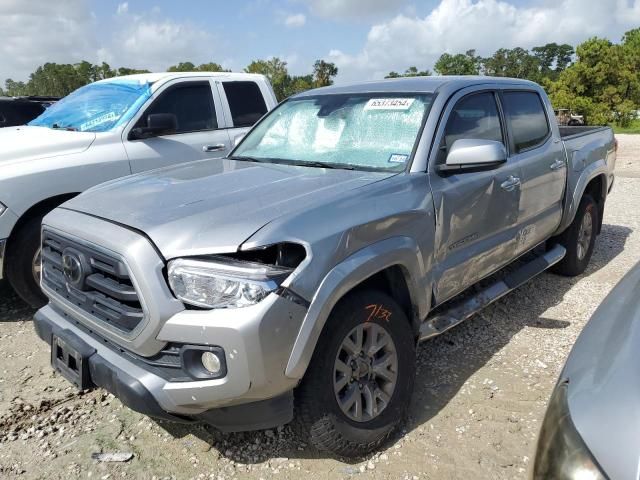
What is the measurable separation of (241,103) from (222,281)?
14.1 feet

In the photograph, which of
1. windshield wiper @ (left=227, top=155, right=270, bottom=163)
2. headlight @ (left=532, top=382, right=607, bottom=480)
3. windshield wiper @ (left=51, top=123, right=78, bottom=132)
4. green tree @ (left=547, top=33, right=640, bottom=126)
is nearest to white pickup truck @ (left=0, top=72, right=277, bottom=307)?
windshield wiper @ (left=51, top=123, right=78, bottom=132)

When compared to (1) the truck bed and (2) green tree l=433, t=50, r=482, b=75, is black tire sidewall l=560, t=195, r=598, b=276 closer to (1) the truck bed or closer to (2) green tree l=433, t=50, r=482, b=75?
(1) the truck bed

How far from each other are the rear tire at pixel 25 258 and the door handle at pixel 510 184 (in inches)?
136

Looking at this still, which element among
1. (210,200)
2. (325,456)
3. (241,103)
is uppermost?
(241,103)

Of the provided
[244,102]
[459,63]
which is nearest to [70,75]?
[459,63]

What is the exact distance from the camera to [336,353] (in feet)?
8.04

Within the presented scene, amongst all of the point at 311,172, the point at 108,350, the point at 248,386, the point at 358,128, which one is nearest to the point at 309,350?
the point at 248,386

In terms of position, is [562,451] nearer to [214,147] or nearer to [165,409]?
[165,409]

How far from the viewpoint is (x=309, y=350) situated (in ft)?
7.37

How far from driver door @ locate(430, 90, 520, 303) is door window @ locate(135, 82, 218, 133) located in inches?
120

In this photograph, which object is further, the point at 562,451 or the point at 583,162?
the point at 583,162

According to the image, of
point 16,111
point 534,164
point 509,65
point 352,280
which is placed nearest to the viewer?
point 352,280

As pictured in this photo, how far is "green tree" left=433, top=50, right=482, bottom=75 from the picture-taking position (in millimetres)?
58500

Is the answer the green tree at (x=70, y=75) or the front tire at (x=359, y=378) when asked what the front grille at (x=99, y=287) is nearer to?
the front tire at (x=359, y=378)
